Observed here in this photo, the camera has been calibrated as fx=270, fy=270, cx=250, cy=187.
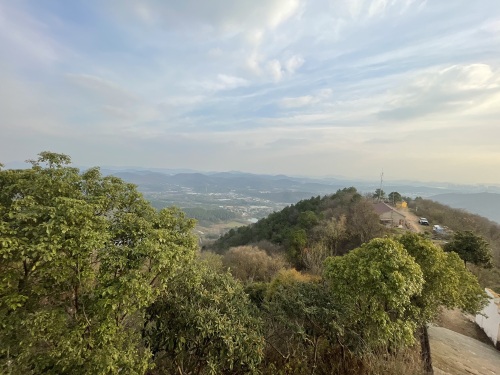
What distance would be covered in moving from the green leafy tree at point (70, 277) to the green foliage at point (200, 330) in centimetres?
74

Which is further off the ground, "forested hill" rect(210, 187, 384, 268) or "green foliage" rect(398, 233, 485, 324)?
"green foliage" rect(398, 233, 485, 324)

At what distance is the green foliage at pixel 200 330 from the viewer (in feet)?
17.6

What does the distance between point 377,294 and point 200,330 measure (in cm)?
452

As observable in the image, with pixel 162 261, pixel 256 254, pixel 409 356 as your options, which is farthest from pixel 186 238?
pixel 256 254

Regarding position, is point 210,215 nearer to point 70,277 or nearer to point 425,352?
point 425,352

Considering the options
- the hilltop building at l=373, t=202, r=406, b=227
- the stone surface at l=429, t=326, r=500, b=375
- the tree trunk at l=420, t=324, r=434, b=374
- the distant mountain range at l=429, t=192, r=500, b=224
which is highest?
the hilltop building at l=373, t=202, r=406, b=227

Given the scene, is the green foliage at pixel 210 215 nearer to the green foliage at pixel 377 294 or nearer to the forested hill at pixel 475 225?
the forested hill at pixel 475 225

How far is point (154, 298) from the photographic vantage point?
4957 millimetres

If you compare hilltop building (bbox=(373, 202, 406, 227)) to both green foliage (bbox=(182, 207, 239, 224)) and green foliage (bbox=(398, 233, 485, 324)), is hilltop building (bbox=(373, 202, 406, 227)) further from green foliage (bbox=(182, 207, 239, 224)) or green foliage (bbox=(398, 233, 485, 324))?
green foliage (bbox=(182, 207, 239, 224))

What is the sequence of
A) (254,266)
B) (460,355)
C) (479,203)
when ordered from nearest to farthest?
1. (460,355)
2. (254,266)
3. (479,203)

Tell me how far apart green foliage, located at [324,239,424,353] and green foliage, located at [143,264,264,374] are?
2.83 metres

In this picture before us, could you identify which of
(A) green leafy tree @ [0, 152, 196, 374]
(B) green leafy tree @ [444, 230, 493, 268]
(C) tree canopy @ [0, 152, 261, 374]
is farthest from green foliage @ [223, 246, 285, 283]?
(A) green leafy tree @ [0, 152, 196, 374]

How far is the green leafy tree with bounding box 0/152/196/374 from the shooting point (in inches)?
153

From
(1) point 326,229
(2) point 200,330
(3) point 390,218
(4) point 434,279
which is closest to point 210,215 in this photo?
(3) point 390,218
